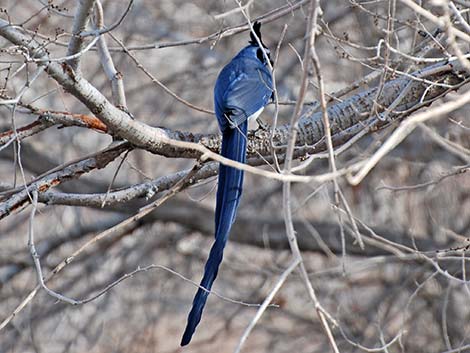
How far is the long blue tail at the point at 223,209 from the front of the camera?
2.31 meters

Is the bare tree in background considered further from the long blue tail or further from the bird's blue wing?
the long blue tail

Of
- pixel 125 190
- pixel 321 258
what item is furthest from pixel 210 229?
pixel 125 190

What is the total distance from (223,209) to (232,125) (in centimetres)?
27

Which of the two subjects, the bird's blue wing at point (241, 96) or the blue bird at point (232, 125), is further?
the bird's blue wing at point (241, 96)

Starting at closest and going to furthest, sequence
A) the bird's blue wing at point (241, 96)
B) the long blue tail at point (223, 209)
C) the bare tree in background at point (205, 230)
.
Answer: the long blue tail at point (223, 209) < the bird's blue wing at point (241, 96) < the bare tree in background at point (205, 230)

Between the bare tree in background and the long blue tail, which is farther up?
the bare tree in background

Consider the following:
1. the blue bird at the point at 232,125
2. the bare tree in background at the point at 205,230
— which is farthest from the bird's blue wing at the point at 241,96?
the bare tree in background at the point at 205,230

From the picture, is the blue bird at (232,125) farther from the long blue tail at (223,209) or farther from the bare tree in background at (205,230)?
the bare tree in background at (205,230)

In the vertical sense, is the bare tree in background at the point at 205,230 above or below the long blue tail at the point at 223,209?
above

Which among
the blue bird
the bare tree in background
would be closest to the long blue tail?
the blue bird

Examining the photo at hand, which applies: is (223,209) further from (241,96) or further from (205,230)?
(205,230)

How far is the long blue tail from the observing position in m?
2.31

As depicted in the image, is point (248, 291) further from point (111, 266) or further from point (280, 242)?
point (111, 266)

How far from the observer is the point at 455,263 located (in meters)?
4.70
